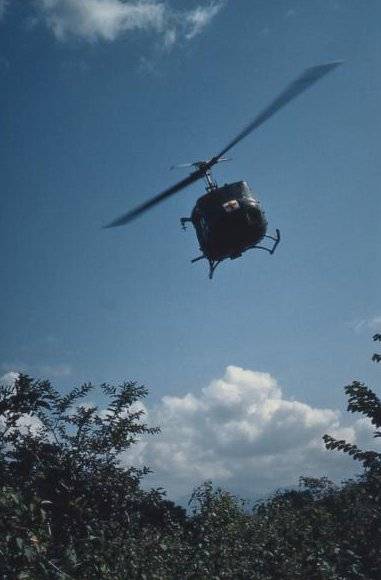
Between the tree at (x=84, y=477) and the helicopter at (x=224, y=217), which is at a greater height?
the helicopter at (x=224, y=217)

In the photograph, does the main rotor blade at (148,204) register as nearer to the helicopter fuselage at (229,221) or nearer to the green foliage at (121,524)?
the helicopter fuselage at (229,221)

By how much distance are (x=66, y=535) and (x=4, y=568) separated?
637 centimetres

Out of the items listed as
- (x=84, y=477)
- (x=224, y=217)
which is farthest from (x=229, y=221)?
(x=84, y=477)

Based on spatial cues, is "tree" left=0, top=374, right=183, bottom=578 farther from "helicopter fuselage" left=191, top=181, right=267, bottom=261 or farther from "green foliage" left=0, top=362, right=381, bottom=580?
"helicopter fuselage" left=191, top=181, right=267, bottom=261

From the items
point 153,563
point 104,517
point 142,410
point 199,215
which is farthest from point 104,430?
point 199,215

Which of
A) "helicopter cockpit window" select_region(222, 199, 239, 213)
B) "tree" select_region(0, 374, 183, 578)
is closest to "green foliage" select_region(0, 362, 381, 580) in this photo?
"tree" select_region(0, 374, 183, 578)

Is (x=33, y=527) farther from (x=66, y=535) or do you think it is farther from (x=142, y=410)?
(x=142, y=410)

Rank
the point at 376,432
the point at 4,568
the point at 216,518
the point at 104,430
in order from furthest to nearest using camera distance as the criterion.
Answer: the point at 216,518, the point at 104,430, the point at 376,432, the point at 4,568

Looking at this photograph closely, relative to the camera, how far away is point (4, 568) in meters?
3.24

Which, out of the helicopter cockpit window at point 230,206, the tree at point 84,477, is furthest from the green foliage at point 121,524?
the helicopter cockpit window at point 230,206

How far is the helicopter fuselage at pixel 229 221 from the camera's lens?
9312 mm

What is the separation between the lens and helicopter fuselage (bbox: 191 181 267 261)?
931cm

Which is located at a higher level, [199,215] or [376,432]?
[199,215]

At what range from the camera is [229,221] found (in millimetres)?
9273
